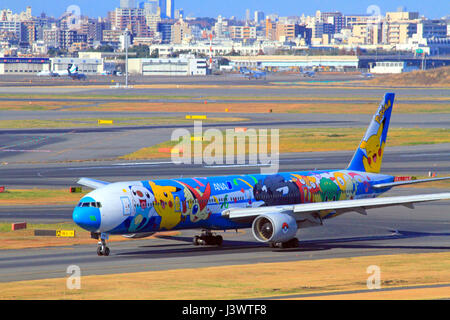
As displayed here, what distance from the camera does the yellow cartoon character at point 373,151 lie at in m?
60.0

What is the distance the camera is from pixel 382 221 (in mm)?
63219

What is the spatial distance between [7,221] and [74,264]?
1788 centimetres

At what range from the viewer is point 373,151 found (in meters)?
60.7

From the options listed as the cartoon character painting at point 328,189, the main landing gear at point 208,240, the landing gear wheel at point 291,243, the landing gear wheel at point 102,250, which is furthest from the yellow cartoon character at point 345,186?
the landing gear wheel at point 102,250

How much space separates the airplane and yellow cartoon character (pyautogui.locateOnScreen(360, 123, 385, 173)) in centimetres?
233

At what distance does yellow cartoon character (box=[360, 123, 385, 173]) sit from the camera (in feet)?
197

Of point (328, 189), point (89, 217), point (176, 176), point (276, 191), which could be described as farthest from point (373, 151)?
point (176, 176)

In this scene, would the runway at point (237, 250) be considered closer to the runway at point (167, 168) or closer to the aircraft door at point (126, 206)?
the aircraft door at point (126, 206)

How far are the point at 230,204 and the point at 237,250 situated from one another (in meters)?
2.87

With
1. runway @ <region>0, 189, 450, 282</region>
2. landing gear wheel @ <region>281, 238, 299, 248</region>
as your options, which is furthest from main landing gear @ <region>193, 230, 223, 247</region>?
landing gear wheel @ <region>281, 238, 299, 248</region>

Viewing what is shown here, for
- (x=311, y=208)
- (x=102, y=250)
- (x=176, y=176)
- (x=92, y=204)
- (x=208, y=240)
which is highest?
(x=92, y=204)

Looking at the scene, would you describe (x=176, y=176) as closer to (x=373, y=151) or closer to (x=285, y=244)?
(x=373, y=151)
